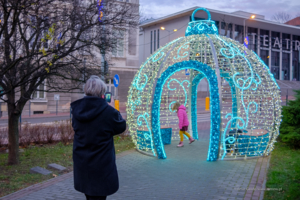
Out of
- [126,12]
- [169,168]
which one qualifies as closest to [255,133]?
[169,168]

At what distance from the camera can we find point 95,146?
117 inches

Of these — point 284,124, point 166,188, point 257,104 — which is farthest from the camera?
point 284,124

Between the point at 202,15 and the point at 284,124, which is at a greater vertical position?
the point at 202,15

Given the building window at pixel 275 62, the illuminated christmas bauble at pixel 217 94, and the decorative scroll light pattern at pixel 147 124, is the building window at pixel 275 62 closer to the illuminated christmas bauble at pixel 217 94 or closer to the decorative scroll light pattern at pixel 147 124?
the illuminated christmas bauble at pixel 217 94

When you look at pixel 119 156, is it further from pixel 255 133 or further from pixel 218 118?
pixel 255 133

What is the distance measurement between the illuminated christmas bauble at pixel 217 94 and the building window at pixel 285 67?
146 feet

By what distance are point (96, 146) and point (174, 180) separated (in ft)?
11.0

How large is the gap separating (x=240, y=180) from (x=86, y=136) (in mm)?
4084

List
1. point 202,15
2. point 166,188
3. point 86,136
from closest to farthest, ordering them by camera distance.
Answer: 1. point 86,136
2. point 166,188
3. point 202,15

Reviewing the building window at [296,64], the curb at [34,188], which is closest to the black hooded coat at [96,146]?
the curb at [34,188]

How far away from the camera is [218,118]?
727cm

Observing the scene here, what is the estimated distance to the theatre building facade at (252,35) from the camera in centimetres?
3753

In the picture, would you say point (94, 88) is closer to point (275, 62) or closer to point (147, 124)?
point (147, 124)

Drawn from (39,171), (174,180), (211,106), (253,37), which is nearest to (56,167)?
(39,171)
